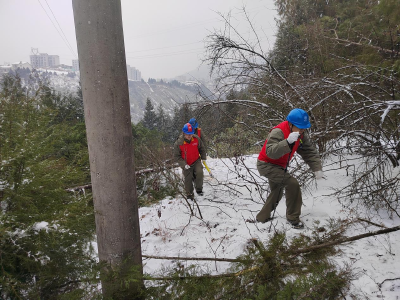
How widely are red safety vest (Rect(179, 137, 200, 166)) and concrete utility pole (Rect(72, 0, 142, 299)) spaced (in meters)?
4.07

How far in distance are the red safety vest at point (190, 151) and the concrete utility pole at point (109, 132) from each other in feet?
13.3

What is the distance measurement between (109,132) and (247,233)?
2.94 meters

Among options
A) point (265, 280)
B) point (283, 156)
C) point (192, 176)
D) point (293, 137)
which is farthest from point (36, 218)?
point (192, 176)

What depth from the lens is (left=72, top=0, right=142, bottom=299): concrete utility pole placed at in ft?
4.47

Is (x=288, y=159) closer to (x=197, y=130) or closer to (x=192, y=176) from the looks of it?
(x=192, y=176)

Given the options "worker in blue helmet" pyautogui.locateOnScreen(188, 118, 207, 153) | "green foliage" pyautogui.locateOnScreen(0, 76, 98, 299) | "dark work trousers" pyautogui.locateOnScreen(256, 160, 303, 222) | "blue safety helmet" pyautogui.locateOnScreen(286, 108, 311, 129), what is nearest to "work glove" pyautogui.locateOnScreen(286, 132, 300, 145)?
"blue safety helmet" pyautogui.locateOnScreen(286, 108, 311, 129)

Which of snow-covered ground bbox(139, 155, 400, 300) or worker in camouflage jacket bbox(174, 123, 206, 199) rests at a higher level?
worker in camouflage jacket bbox(174, 123, 206, 199)

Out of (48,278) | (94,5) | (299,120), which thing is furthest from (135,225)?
(299,120)

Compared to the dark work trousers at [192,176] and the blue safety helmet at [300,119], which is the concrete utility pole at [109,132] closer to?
the blue safety helmet at [300,119]

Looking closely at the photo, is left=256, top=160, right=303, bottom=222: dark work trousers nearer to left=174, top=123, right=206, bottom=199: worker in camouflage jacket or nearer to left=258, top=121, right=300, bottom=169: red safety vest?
left=258, top=121, right=300, bottom=169: red safety vest

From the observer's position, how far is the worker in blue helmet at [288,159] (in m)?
3.18

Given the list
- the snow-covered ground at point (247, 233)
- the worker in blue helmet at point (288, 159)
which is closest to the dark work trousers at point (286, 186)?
the worker in blue helmet at point (288, 159)

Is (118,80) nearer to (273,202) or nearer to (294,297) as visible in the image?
(294,297)

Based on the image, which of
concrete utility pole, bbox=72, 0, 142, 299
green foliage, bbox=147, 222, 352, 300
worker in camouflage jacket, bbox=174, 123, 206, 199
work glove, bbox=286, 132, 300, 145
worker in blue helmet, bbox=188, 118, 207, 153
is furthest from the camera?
worker in blue helmet, bbox=188, 118, 207, 153
